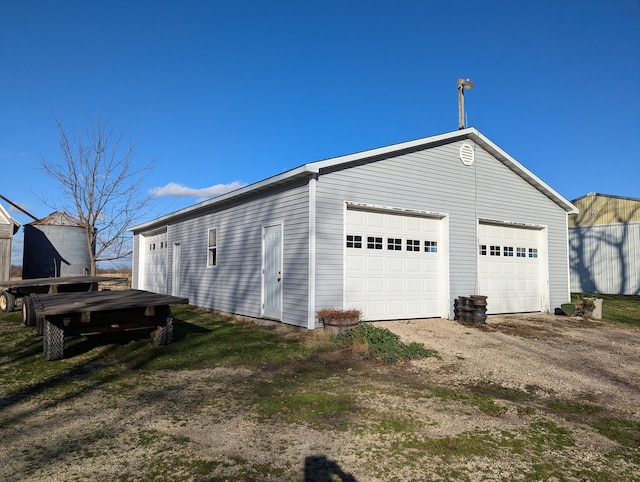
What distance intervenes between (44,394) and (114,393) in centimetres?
80

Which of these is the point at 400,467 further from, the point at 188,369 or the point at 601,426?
the point at 188,369

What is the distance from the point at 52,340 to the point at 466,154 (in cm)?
1082

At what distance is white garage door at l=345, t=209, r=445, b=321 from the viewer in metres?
9.97

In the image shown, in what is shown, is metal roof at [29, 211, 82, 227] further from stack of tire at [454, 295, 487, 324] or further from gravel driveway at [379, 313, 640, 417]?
stack of tire at [454, 295, 487, 324]

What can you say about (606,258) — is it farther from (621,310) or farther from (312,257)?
(312,257)

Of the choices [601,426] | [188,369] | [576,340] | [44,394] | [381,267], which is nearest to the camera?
[601,426]

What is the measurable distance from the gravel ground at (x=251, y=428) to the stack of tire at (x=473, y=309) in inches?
132

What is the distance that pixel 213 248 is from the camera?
13.8 m

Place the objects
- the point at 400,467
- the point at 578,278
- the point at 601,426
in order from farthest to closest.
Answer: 1. the point at 578,278
2. the point at 601,426
3. the point at 400,467

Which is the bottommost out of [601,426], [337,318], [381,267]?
Result: [601,426]

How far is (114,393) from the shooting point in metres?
5.29

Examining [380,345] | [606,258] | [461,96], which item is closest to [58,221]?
[461,96]

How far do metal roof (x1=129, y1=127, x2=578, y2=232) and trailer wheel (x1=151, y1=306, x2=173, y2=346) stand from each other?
3.93 metres

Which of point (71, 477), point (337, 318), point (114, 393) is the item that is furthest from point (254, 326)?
point (71, 477)
